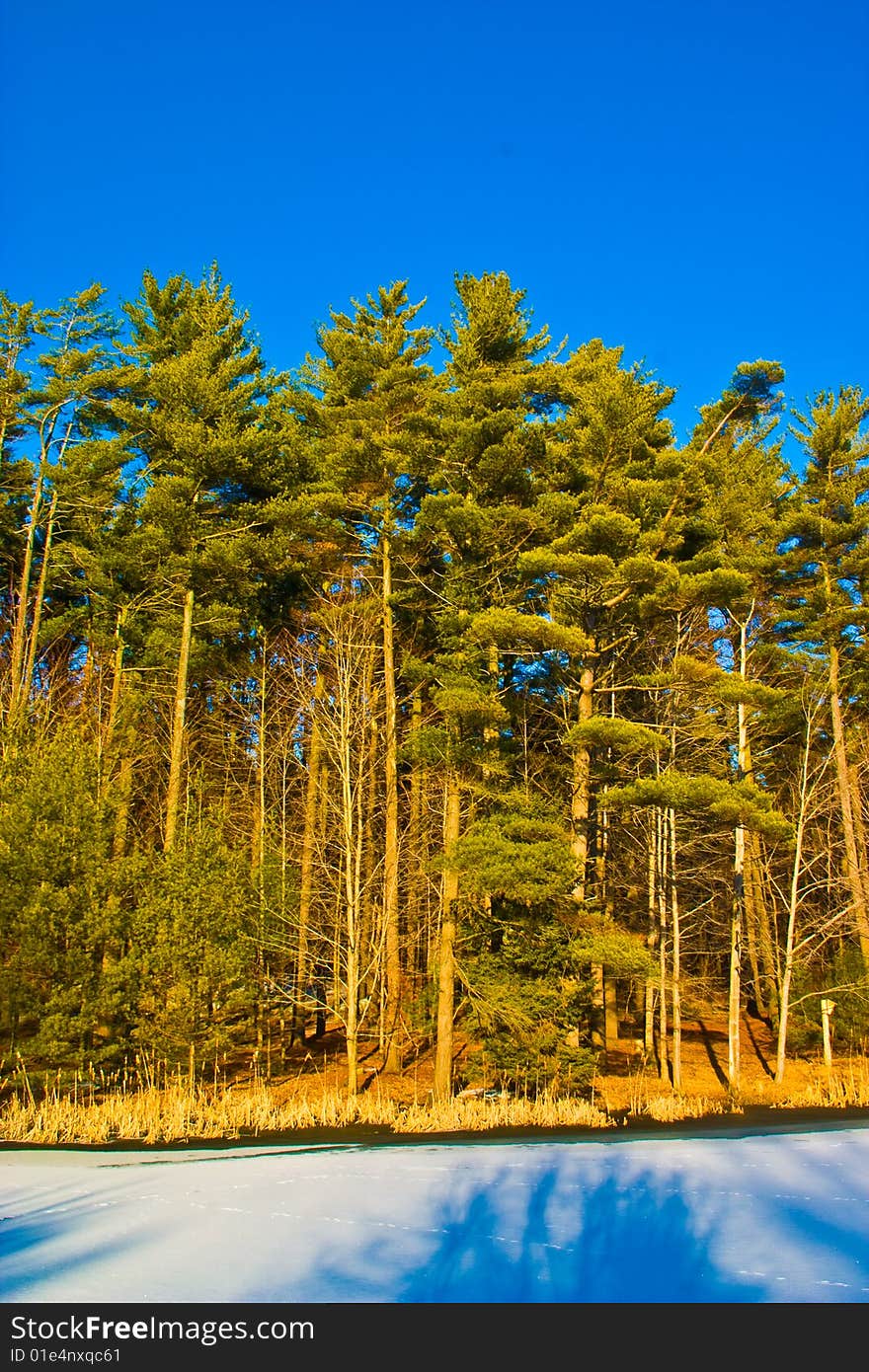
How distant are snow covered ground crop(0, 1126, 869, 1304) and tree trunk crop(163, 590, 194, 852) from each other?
8020mm

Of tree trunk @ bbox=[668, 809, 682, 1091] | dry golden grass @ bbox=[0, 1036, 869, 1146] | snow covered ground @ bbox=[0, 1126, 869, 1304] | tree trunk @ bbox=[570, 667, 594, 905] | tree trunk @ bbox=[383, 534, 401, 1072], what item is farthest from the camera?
tree trunk @ bbox=[383, 534, 401, 1072]

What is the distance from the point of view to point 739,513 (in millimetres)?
20406

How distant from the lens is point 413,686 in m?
21.4

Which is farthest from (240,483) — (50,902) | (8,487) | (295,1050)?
(295,1050)

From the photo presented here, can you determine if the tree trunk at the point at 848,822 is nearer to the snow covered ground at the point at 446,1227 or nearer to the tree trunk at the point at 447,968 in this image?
the tree trunk at the point at 447,968

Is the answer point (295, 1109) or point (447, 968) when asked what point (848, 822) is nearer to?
point (447, 968)

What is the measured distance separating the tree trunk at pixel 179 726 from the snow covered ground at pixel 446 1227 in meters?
8.02

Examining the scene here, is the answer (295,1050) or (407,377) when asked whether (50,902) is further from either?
(407,377)

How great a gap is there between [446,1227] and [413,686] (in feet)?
50.7

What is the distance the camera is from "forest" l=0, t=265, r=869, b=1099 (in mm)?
14805

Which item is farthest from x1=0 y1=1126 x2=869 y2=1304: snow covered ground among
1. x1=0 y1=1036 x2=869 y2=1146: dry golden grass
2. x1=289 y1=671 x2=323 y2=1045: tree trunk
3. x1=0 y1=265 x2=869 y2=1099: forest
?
x1=289 y1=671 x2=323 y2=1045: tree trunk

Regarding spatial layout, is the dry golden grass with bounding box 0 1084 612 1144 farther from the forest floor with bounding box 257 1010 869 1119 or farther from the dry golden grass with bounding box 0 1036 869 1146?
the forest floor with bounding box 257 1010 869 1119

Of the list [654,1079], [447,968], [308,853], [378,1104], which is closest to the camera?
[378,1104]

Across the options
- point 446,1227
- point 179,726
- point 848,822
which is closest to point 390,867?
point 179,726
